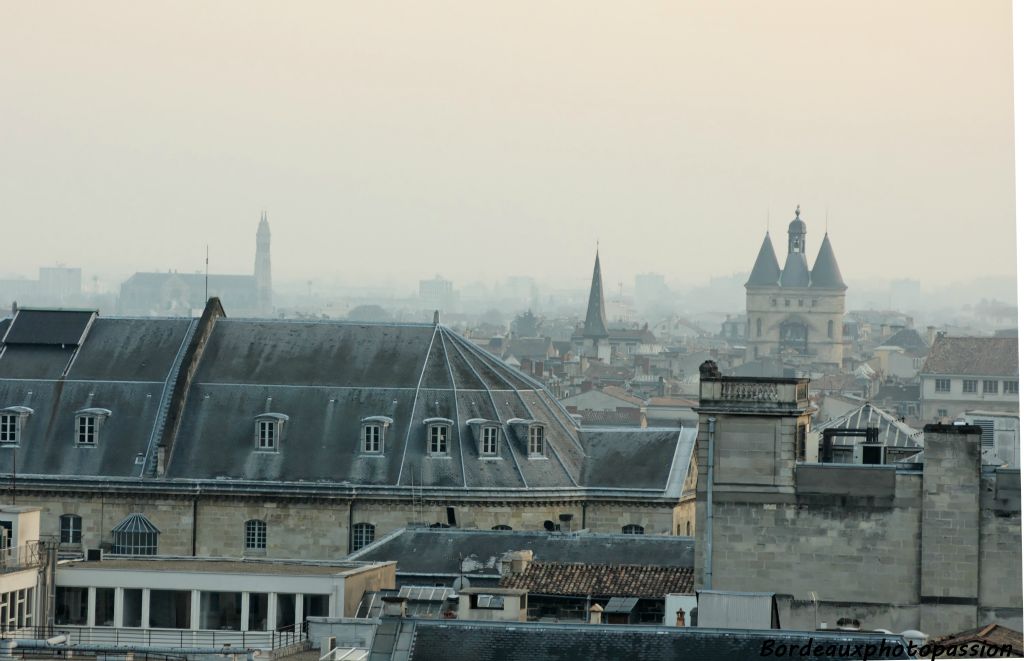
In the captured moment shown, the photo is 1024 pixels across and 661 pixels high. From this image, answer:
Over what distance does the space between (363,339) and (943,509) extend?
1152 inches

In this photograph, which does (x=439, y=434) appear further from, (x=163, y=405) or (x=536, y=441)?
(x=163, y=405)

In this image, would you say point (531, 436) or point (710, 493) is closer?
point (710, 493)

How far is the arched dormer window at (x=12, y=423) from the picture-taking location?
3088 inches

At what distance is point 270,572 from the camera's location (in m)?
60.2

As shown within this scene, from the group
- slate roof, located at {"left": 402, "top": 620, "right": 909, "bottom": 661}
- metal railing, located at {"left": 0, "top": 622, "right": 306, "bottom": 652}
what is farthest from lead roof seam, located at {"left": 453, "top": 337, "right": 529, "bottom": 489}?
slate roof, located at {"left": 402, "top": 620, "right": 909, "bottom": 661}

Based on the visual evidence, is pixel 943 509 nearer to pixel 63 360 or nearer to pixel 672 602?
pixel 672 602

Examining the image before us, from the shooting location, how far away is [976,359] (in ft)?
628

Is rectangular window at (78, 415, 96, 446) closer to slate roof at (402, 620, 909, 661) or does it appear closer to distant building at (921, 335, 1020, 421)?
slate roof at (402, 620, 909, 661)

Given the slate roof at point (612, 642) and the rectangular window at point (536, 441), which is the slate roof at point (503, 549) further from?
the slate roof at point (612, 642)

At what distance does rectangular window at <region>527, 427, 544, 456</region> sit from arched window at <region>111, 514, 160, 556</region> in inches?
415

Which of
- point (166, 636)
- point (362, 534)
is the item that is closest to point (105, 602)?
point (166, 636)

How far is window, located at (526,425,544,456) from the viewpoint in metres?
77.8

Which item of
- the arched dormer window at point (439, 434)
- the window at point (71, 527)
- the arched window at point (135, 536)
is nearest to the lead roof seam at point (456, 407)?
the arched dormer window at point (439, 434)

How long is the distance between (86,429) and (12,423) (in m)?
2.14
